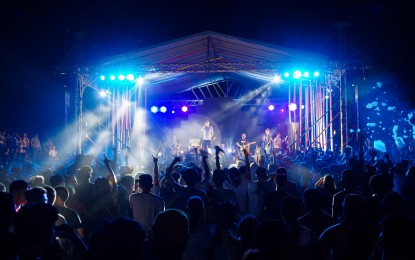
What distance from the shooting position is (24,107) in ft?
74.6

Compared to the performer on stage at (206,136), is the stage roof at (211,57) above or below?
above

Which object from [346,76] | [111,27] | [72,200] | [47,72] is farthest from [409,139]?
[72,200]

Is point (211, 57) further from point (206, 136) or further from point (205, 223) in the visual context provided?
point (205, 223)

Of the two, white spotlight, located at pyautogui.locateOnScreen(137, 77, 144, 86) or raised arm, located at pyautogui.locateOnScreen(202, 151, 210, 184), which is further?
white spotlight, located at pyautogui.locateOnScreen(137, 77, 144, 86)

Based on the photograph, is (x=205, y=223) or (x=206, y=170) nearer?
(x=205, y=223)

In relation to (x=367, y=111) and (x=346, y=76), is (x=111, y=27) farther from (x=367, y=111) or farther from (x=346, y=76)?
(x=367, y=111)

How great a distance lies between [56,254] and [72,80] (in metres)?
13.1

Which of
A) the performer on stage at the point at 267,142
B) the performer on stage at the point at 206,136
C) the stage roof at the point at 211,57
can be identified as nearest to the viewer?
the stage roof at the point at 211,57

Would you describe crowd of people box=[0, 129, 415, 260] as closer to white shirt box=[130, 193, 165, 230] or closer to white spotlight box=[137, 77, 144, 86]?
white shirt box=[130, 193, 165, 230]

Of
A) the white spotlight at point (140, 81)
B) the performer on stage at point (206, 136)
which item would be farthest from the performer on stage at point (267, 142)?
the white spotlight at point (140, 81)

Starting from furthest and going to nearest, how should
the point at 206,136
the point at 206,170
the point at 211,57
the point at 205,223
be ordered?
the point at 206,136 < the point at 211,57 < the point at 206,170 < the point at 205,223

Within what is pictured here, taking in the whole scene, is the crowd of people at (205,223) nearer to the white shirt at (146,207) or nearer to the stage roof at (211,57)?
the white shirt at (146,207)

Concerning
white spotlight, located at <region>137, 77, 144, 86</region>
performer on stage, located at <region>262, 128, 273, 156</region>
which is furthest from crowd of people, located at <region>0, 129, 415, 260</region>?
performer on stage, located at <region>262, 128, 273, 156</region>

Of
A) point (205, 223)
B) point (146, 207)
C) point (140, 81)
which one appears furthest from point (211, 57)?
point (205, 223)
